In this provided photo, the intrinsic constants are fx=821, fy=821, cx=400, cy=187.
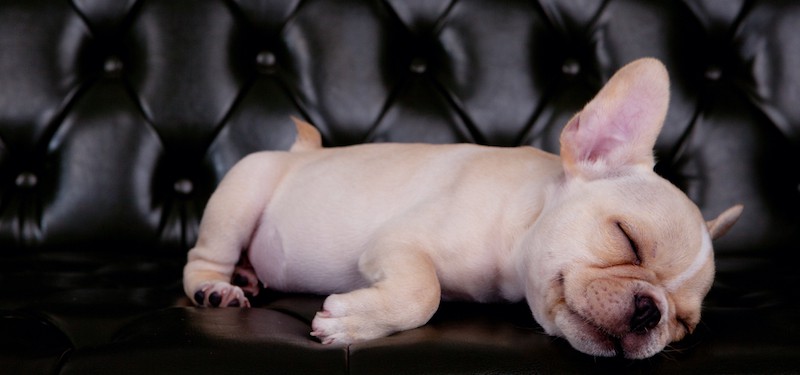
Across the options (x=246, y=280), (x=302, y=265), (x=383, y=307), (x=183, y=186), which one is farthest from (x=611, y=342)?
(x=183, y=186)

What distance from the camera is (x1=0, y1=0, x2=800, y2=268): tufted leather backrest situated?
1614mm

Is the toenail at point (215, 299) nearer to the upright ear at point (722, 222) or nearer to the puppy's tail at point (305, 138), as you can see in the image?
the puppy's tail at point (305, 138)

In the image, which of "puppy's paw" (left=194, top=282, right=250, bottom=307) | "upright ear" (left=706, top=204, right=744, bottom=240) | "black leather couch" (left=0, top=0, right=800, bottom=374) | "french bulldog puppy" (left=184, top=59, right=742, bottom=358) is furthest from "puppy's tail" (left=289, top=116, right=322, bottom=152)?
"upright ear" (left=706, top=204, right=744, bottom=240)

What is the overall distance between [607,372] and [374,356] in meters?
0.25

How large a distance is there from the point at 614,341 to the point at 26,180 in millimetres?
1202

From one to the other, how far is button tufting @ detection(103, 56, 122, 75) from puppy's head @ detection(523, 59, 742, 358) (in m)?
0.96

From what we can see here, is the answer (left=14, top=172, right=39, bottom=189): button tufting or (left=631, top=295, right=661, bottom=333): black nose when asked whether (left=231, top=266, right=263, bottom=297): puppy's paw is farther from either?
A: (left=631, top=295, right=661, bottom=333): black nose

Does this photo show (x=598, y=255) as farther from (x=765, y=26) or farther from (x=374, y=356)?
(x=765, y=26)

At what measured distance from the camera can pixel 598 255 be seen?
1028 millimetres

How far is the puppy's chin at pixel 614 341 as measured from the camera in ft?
3.04

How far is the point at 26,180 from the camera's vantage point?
1612mm

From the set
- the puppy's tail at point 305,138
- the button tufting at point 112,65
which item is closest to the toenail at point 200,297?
the puppy's tail at point 305,138

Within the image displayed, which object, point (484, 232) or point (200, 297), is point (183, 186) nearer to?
point (200, 297)

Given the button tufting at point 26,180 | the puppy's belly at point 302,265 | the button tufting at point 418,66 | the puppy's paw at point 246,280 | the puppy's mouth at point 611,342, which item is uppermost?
the button tufting at point 418,66
